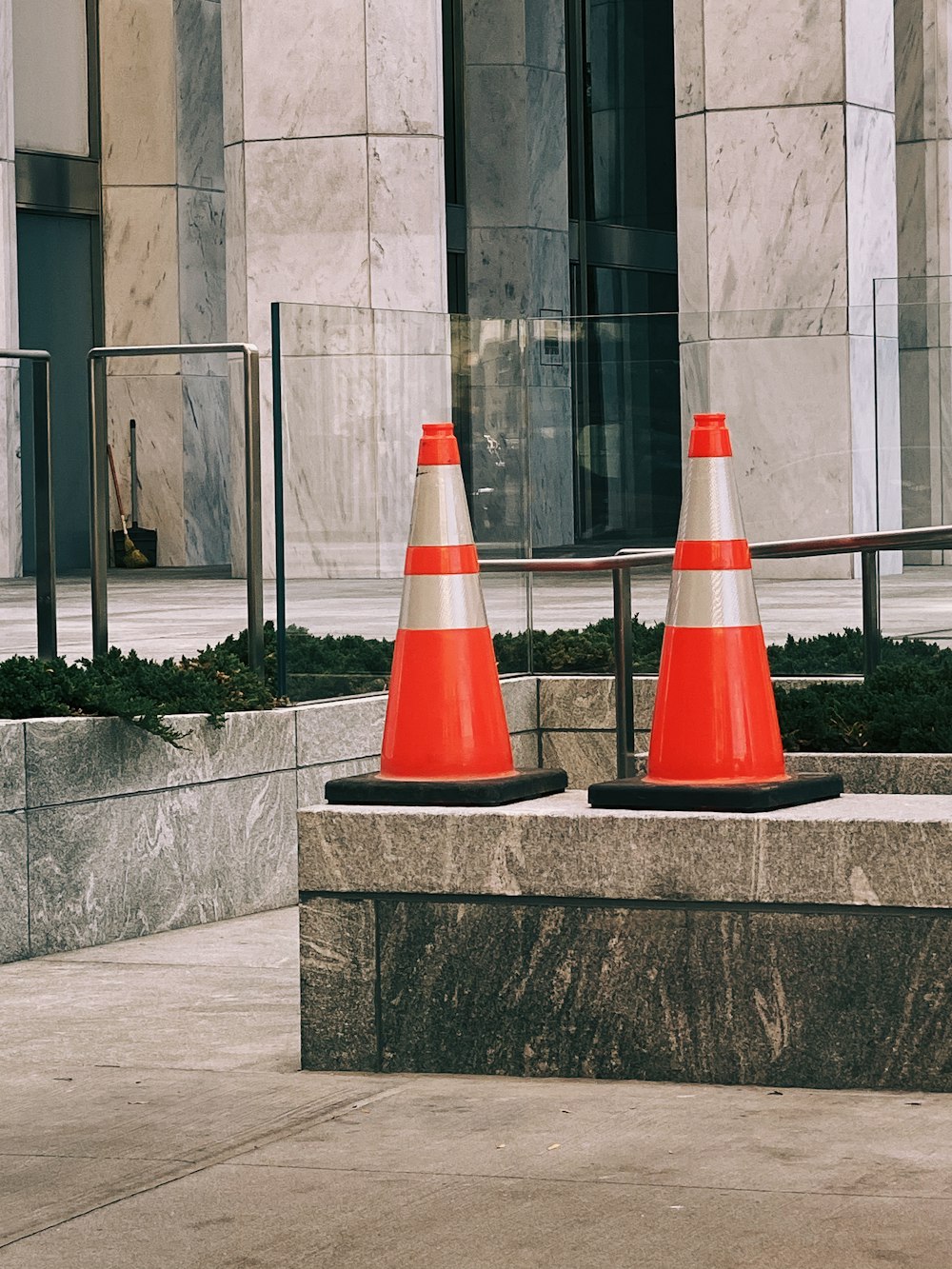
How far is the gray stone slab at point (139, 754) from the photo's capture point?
7.69m

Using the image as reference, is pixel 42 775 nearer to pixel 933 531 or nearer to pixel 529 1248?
pixel 933 531

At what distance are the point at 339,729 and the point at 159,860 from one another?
1.18 metres

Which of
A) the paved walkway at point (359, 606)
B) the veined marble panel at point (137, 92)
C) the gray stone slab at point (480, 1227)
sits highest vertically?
the veined marble panel at point (137, 92)

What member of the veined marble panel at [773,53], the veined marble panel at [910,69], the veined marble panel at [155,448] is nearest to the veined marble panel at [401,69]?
the veined marble panel at [773,53]

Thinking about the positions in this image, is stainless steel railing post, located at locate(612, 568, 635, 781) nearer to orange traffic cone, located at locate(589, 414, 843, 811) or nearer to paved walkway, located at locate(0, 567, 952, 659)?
paved walkway, located at locate(0, 567, 952, 659)

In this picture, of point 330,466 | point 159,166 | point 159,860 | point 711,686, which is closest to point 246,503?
point 330,466

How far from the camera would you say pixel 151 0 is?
883 inches

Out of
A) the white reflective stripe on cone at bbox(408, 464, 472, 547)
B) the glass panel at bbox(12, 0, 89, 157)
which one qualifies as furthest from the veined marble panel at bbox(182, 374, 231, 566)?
the glass panel at bbox(12, 0, 89, 157)

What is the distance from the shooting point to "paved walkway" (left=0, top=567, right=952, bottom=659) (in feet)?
28.7

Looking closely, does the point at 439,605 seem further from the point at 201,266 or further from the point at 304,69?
the point at 201,266

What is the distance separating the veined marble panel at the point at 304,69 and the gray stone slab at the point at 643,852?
12.5 meters

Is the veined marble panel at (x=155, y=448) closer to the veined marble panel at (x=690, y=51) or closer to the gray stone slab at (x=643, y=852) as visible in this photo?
the gray stone slab at (x=643, y=852)

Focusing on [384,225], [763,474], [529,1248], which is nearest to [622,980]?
[529,1248]

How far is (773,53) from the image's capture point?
17219 mm
